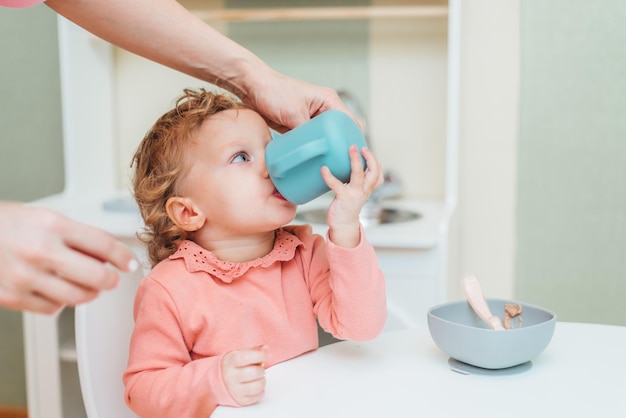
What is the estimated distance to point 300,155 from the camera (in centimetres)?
95

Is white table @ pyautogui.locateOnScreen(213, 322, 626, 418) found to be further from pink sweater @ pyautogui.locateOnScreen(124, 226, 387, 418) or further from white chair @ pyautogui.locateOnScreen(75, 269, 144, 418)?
white chair @ pyautogui.locateOnScreen(75, 269, 144, 418)

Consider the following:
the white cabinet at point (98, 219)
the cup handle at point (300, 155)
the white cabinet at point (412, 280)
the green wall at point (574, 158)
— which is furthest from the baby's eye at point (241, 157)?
the green wall at point (574, 158)

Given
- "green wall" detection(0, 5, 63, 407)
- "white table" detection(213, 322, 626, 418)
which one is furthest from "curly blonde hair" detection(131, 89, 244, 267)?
"green wall" detection(0, 5, 63, 407)

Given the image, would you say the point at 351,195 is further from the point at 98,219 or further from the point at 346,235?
the point at 98,219

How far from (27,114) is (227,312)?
1571 mm

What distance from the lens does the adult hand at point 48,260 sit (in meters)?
0.58

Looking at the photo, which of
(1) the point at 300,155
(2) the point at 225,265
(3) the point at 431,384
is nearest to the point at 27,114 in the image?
(2) the point at 225,265

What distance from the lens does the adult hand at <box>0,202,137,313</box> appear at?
583 mm

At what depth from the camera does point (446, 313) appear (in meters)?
1.05

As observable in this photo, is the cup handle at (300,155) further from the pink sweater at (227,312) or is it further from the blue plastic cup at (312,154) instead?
the pink sweater at (227,312)

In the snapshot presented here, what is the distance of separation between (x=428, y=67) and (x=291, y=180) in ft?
4.15

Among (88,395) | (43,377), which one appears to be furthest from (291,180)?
(43,377)

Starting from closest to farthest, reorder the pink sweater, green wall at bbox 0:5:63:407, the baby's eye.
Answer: the pink sweater, the baby's eye, green wall at bbox 0:5:63:407

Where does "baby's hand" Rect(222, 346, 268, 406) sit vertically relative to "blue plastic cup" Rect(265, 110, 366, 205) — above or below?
below
